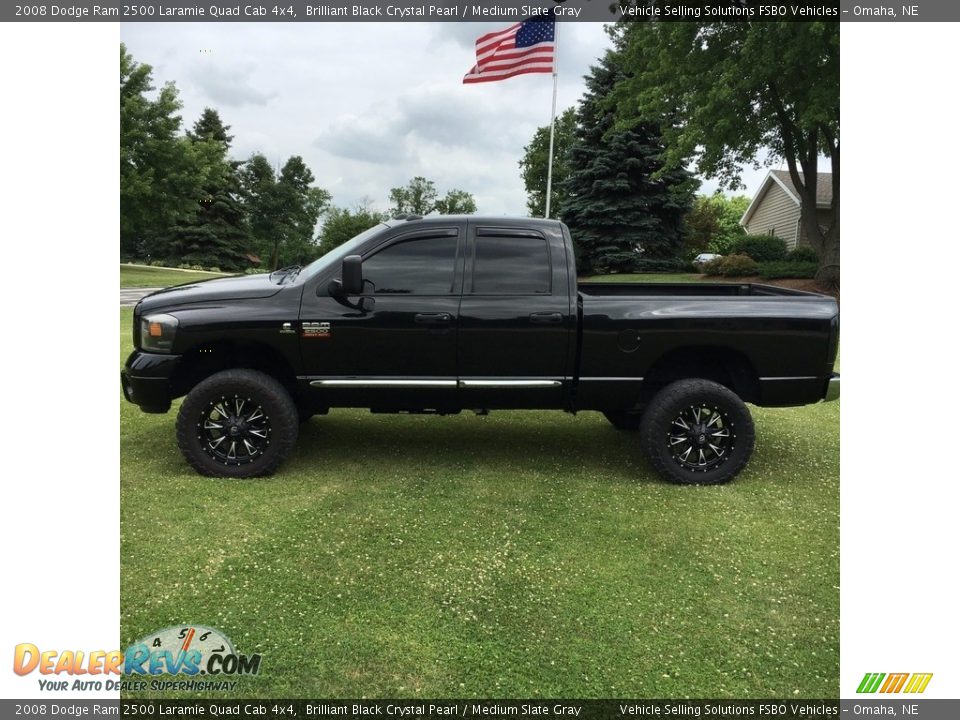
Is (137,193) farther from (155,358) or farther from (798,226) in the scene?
(798,226)

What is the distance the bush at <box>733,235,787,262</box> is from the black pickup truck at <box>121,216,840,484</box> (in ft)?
82.9

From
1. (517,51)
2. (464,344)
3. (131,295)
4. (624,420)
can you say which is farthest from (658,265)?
(464,344)

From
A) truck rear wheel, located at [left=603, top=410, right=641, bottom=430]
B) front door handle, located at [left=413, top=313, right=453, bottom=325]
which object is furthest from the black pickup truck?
truck rear wheel, located at [left=603, top=410, right=641, bottom=430]

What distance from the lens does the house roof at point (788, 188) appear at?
102 feet

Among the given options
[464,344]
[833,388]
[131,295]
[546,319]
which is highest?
[131,295]

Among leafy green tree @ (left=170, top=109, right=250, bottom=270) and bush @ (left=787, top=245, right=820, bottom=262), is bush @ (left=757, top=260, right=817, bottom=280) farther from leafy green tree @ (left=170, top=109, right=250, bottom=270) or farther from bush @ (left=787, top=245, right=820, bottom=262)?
leafy green tree @ (left=170, top=109, right=250, bottom=270)

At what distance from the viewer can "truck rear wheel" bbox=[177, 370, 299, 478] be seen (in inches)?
181

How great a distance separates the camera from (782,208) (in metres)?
36.8

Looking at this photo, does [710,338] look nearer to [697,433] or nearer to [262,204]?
[697,433]

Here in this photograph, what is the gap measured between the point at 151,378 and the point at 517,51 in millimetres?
11009

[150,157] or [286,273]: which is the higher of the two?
[150,157]

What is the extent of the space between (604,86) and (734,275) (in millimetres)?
10049

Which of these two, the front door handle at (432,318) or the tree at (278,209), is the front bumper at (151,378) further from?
the tree at (278,209)

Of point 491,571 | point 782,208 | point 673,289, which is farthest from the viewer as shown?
point 782,208
